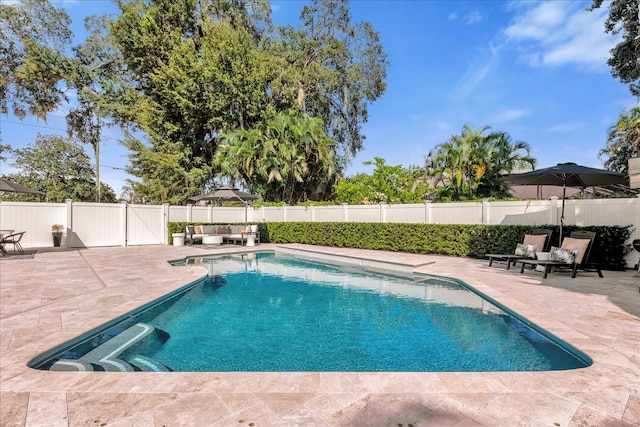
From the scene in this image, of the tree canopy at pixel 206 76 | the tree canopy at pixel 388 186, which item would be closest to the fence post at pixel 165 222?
the tree canopy at pixel 206 76

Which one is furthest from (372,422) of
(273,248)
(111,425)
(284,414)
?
(273,248)

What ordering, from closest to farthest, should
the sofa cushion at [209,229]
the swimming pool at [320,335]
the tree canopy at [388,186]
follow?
the swimming pool at [320,335] < the sofa cushion at [209,229] < the tree canopy at [388,186]

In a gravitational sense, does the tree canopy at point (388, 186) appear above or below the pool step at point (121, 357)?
above

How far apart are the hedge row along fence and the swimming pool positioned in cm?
418

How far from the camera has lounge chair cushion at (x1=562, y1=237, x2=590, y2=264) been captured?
7391 millimetres

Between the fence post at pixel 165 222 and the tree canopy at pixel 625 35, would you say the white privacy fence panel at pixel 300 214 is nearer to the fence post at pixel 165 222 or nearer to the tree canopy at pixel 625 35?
the fence post at pixel 165 222

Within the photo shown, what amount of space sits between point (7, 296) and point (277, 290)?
458 centimetres

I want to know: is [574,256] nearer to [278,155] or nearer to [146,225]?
[278,155]

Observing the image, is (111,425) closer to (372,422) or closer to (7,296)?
(372,422)

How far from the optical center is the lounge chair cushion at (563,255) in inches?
290

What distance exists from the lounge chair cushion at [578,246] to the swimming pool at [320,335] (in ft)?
9.64

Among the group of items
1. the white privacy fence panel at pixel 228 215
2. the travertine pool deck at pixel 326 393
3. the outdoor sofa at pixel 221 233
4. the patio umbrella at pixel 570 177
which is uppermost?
the patio umbrella at pixel 570 177

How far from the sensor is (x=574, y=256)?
7.38 metres

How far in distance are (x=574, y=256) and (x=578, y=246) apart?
34 centimetres
